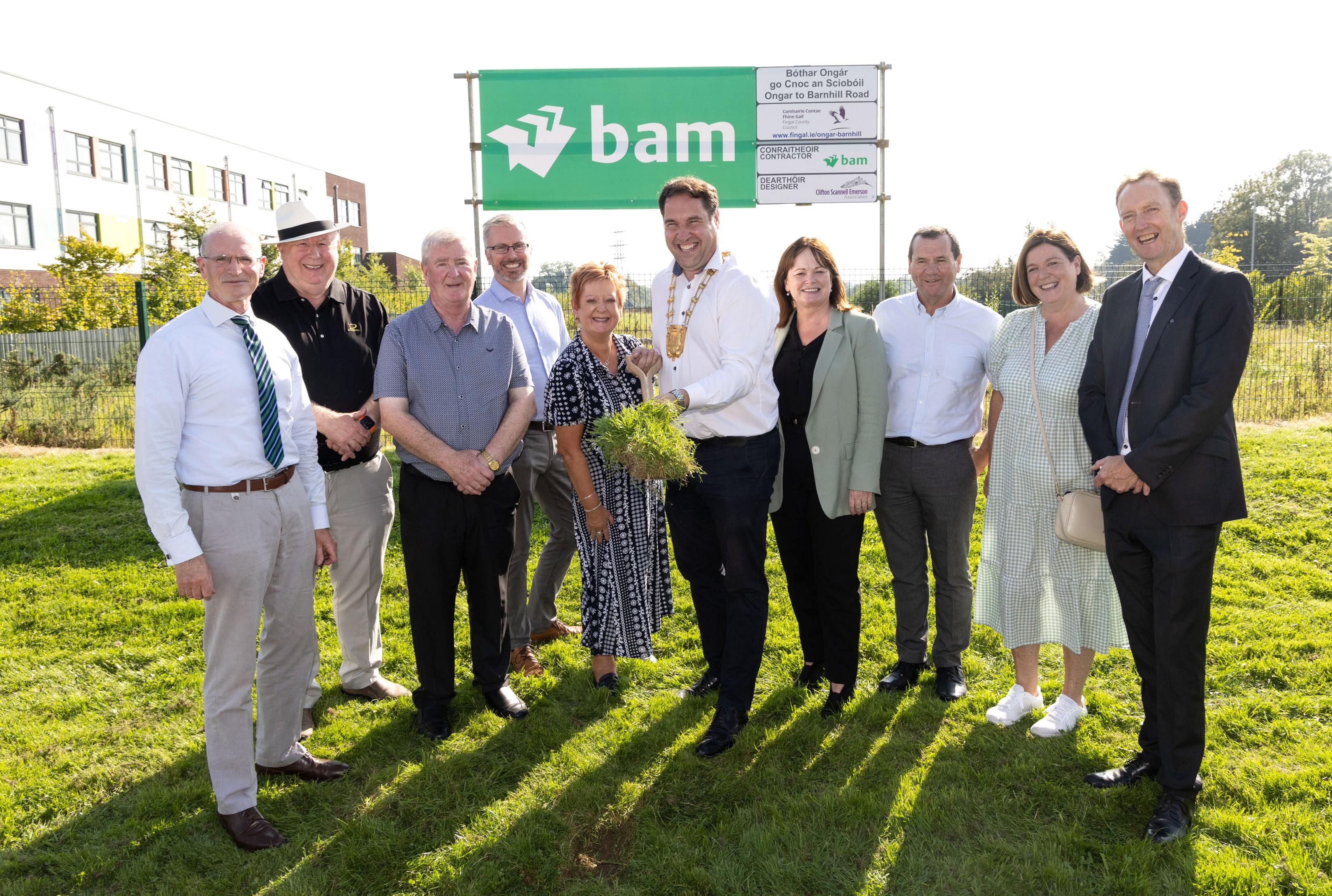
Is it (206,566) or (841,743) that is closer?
(206,566)

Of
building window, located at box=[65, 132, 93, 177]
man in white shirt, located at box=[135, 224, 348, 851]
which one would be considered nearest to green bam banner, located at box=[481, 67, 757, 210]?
man in white shirt, located at box=[135, 224, 348, 851]

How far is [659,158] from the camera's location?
8938mm

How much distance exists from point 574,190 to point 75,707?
6590mm

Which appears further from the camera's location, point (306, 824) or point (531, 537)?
point (531, 537)

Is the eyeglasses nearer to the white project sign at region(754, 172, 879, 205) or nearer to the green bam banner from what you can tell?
the green bam banner

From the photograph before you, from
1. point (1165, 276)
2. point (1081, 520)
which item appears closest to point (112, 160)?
point (1081, 520)

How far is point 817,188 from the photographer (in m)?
9.05

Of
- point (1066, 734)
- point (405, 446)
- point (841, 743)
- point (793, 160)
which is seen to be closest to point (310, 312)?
point (405, 446)

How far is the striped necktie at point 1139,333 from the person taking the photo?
11.2ft

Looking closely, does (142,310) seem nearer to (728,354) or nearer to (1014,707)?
(728,354)

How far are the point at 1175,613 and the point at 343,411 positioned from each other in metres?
4.08

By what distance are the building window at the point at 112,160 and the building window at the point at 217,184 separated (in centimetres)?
624

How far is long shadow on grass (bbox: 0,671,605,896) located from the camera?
319 centimetres

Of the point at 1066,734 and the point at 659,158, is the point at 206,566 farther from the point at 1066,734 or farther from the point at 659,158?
the point at 659,158
